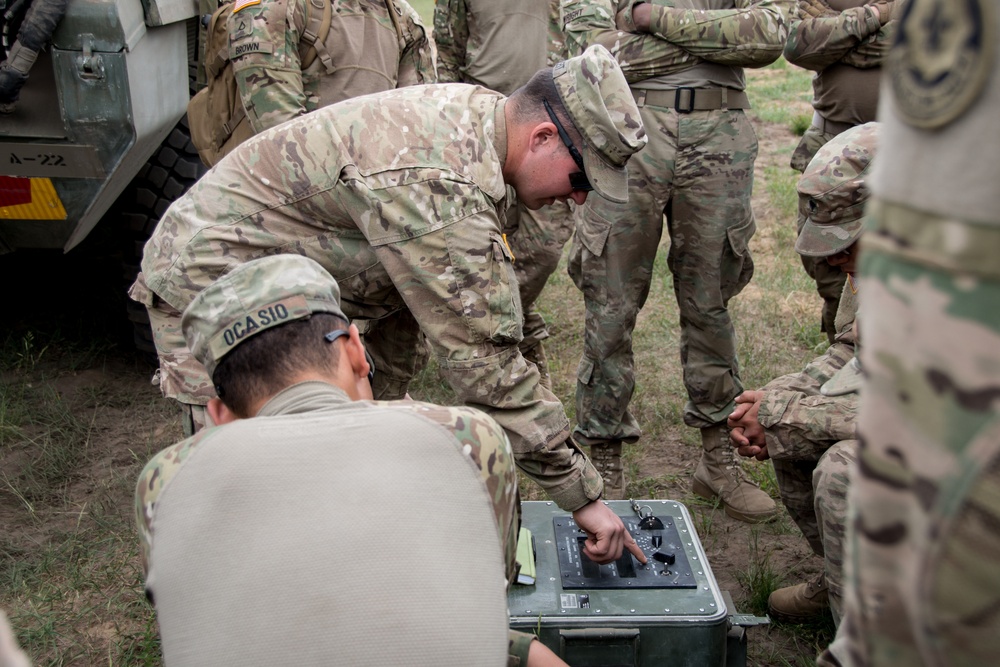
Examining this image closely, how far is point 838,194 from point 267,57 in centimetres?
210

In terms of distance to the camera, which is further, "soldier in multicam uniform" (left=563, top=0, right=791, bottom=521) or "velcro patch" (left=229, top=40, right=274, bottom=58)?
"velcro patch" (left=229, top=40, right=274, bottom=58)

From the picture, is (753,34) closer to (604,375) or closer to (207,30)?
(604,375)

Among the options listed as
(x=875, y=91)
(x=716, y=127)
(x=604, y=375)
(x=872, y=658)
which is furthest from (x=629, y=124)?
(x=875, y=91)

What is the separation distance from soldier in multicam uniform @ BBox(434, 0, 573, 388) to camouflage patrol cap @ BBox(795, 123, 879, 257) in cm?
177

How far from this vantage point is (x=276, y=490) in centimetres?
134

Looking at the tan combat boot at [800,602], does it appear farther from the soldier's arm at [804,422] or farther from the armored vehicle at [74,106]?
the armored vehicle at [74,106]

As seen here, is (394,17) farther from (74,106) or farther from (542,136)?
(542,136)

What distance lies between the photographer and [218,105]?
12.1 feet

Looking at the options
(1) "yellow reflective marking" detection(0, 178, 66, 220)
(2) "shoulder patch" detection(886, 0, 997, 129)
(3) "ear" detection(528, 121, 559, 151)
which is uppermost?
(2) "shoulder patch" detection(886, 0, 997, 129)

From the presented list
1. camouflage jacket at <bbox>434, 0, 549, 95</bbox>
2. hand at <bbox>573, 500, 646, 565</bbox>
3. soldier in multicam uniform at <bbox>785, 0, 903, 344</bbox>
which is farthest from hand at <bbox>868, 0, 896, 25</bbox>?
hand at <bbox>573, 500, 646, 565</bbox>

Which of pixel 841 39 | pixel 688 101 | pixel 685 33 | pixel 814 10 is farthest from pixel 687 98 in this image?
pixel 814 10

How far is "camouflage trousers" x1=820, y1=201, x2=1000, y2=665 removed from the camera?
0.80m

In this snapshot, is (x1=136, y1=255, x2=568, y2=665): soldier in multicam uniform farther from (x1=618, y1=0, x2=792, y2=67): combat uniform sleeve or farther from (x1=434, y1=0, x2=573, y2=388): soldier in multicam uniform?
(x1=434, y1=0, x2=573, y2=388): soldier in multicam uniform

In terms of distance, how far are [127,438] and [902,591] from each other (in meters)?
3.49
